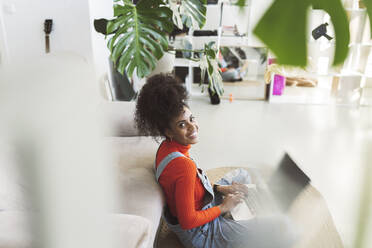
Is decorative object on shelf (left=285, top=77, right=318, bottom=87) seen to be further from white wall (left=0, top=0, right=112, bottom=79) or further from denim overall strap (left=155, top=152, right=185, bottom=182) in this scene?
denim overall strap (left=155, top=152, right=185, bottom=182)

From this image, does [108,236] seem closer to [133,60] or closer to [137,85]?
[133,60]

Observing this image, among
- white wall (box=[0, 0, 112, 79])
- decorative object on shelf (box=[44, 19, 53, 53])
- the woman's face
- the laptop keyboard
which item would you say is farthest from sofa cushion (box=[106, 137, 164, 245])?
decorative object on shelf (box=[44, 19, 53, 53])

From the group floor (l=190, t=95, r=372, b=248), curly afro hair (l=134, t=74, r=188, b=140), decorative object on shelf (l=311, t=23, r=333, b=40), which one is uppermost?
decorative object on shelf (l=311, t=23, r=333, b=40)

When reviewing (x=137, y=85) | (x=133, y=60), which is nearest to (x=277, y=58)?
(x=133, y=60)

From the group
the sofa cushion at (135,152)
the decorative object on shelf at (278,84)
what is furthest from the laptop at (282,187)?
the decorative object on shelf at (278,84)

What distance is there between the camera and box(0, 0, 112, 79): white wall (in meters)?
3.39

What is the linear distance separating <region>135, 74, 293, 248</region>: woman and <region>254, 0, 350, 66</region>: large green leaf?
3.88 feet

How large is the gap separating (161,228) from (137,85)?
7.55ft

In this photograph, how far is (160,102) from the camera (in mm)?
1379

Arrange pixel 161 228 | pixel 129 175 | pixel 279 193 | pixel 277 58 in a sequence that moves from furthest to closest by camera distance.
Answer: pixel 161 228
pixel 129 175
pixel 279 193
pixel 277 58

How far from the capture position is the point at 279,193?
1.05 feet

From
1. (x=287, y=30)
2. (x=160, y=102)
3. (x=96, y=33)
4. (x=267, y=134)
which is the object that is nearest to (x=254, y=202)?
(x=267, y=134)

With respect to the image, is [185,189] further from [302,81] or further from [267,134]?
[302,81]

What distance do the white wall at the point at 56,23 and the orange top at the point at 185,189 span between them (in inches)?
88.0
